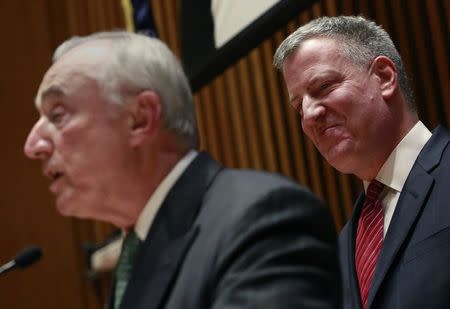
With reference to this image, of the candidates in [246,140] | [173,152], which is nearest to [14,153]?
[246,140]

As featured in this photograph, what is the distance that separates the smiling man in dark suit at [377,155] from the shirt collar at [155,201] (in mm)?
685

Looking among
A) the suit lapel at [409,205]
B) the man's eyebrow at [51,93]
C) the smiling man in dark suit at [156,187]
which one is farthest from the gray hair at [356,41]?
the man's eyebrow at [51,93]

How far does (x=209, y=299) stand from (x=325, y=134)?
1.03 meters

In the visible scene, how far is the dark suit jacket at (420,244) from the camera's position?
1776 millimetres

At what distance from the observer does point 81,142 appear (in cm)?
142

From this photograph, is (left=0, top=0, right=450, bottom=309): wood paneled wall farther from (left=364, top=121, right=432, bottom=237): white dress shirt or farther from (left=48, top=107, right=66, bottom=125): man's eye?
(left=48, top=107, right=66, bottom=125): man's eye

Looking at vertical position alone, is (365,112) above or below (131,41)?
below

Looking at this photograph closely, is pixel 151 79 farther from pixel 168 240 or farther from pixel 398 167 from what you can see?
pixel 398 167

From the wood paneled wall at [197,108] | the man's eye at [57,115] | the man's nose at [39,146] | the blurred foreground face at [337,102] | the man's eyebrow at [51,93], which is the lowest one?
the wood paneled wall at [197,108]

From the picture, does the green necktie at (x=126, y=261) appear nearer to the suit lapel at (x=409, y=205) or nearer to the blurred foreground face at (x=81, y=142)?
the blurred foreground face at (x=81, y=142)

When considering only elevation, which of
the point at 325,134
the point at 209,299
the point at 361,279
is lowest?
the point at 361,279

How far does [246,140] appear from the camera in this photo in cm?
348

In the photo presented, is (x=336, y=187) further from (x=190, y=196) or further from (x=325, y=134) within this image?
(x=190, y=196)

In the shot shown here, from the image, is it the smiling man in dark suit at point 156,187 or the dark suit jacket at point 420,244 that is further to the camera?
the dark suit jacket at point 420,244
